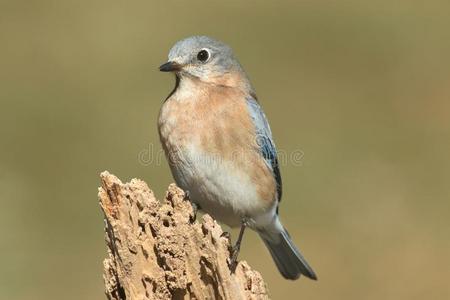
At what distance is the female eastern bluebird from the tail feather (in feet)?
1.99

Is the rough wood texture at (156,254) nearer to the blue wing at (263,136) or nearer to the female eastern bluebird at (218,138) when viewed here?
→ the female eastern bluebird at (218,138)

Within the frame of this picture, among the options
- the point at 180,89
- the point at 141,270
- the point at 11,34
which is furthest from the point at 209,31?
the point at 141,270

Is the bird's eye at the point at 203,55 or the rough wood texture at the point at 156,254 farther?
the bird's eye at the point at 203,55

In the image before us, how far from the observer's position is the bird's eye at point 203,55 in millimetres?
10008

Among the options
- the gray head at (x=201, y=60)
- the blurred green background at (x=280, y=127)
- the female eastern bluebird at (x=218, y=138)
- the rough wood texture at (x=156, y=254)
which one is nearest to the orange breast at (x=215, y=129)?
the female eastern bluebird at (x=218, y=138)

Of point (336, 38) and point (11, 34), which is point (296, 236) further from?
point (11, 34)

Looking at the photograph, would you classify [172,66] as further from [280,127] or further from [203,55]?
[280,127]

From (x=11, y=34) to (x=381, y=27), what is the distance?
763 cm

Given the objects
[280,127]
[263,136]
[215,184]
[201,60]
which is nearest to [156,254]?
[215,184]

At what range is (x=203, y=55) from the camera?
33.0 feet

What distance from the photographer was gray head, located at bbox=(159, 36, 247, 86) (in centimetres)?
985

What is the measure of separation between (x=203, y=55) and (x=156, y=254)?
9.63 feet

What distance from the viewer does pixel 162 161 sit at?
52.6 ft

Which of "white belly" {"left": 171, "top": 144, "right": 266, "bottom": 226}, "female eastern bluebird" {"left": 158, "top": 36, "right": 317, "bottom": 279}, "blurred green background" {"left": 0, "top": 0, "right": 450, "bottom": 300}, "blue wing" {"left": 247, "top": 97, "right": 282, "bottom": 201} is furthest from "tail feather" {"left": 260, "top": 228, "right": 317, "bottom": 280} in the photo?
"blurred green background" {"left": 0, "top": 0, "right": 450, "bottom": 300}
